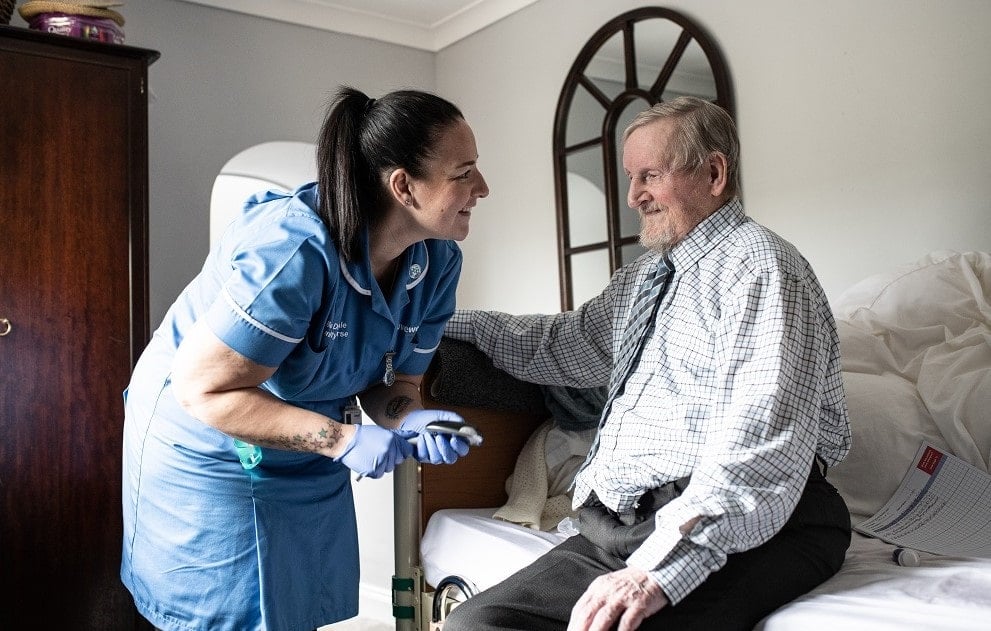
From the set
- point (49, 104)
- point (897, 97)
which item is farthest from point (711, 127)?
point (49, 104)

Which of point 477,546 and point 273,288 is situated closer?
point 273,288

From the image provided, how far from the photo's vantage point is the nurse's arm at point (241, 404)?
1264 mm

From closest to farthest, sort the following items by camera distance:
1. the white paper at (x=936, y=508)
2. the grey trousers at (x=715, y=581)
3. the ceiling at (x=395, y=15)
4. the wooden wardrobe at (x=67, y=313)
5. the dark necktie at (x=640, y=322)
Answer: the grey trousers at (x=715, y=581) → the white paper at (x=936, y=508) → the dark necktie at (x=640, y=322) → the wooden wardrobe at (x=67, y=313) → the ceiling at (x=395, y=15)

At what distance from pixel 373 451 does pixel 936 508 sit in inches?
39.2

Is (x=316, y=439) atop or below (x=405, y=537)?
atop

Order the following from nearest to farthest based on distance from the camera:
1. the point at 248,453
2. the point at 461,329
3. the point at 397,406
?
the point at 248,453 → the point at 397,406 → the point at 461,329

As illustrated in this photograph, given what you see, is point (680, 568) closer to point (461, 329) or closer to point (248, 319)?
point (248, 319)

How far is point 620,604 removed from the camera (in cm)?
121

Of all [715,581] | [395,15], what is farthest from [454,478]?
[395,15]

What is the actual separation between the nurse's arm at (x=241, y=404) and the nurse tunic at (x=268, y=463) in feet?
0.18

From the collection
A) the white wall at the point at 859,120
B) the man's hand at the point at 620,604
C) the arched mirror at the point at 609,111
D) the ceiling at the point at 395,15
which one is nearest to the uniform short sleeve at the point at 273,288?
the man's hand at the point at 620,604

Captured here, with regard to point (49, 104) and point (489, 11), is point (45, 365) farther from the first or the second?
point (489, 11)

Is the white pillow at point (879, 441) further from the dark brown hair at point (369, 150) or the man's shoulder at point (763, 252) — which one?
the dark brown hair at point (369, 150)

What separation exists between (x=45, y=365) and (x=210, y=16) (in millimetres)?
1601
